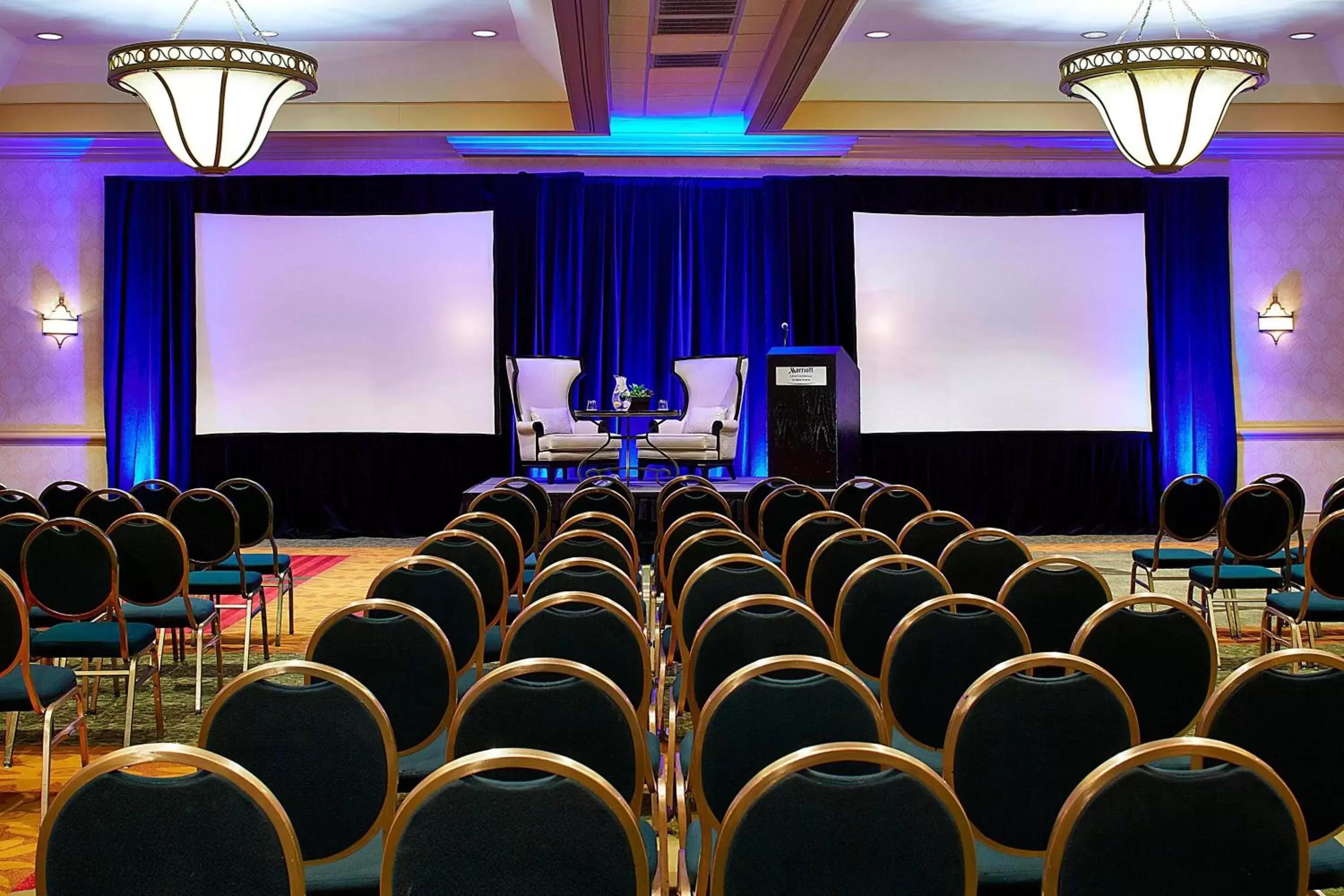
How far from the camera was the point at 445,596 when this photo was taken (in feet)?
14.0

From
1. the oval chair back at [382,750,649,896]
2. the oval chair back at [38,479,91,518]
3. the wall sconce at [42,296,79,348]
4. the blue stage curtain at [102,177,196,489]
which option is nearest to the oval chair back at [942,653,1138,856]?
the oval chair back at [382,750,649,896]

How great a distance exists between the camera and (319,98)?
1085 cm

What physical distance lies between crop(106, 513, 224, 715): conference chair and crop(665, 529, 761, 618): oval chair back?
2012 mm

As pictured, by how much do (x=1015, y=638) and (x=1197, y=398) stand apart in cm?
975

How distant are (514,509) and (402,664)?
3.28 metres

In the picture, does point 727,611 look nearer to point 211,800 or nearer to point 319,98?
point 211,800

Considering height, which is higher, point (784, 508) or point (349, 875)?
point (784, 508)

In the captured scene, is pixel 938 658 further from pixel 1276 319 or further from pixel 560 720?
pixel 1276 319

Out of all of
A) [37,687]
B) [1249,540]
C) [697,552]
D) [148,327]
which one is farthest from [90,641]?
[148,327]

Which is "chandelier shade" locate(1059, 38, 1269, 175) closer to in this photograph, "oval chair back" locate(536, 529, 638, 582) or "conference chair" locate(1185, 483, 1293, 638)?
"conference chair" locate(1185, 483, 1293, 638)

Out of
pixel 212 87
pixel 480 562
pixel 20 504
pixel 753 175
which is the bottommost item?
pixel 480 562

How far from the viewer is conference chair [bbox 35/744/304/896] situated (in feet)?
6.42

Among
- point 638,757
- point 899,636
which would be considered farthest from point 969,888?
point 899,636

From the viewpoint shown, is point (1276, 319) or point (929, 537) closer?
point (929, 537)
